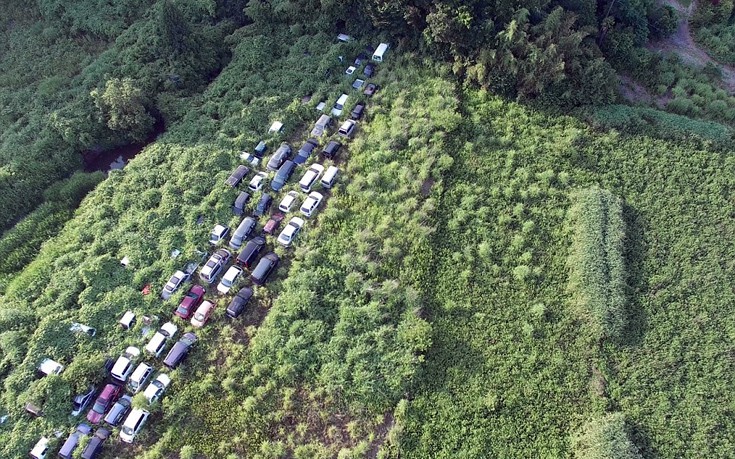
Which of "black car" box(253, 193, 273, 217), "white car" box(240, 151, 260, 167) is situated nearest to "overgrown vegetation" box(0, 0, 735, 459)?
A: "white car" box(240, 151, 260, 167)

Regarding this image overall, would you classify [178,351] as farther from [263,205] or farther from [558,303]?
[558,303]

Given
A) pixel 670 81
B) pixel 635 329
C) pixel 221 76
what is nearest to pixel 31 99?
pixel 221 76

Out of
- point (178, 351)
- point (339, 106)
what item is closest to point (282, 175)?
point (339, 106)

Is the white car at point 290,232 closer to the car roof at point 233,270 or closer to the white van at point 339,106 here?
the car roof at point 233,270

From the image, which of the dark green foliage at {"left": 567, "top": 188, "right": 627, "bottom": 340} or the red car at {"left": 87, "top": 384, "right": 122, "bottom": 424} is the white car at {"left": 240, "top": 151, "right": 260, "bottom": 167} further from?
the dark green foliage at {"left": 567, "top": 188, "right": 627, "bottom": 340}

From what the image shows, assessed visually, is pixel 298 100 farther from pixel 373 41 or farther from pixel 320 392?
pixel 320 392

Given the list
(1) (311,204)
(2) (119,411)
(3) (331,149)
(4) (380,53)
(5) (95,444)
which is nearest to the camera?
(5) (95,444)

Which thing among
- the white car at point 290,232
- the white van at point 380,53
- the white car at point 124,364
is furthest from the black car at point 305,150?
the white car at point 124,364
